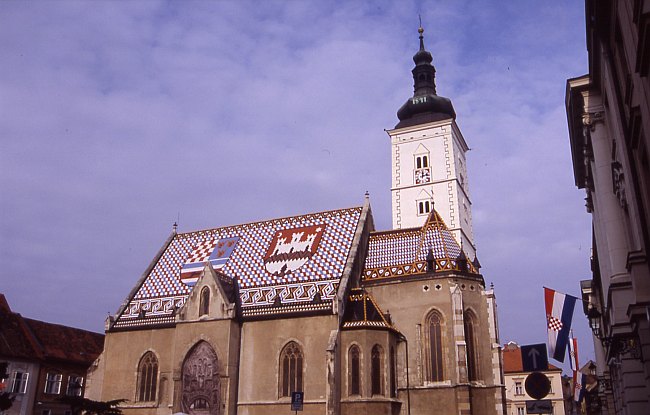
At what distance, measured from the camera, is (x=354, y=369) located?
31922 millimetres

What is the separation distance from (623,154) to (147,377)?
105 feet

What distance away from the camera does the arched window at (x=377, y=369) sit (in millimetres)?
31500

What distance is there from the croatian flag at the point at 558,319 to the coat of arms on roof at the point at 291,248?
18772mm

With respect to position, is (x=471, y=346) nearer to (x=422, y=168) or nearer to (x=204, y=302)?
(x=204, y=302)

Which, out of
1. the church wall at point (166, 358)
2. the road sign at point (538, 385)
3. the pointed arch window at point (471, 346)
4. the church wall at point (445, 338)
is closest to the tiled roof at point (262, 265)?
the church wall at point (166, 358)

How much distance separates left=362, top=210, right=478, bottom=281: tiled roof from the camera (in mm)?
34938

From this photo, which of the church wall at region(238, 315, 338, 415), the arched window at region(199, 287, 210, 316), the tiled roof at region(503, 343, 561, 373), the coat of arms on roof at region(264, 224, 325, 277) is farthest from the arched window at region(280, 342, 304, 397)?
the tiled roof at region(503, 343, 561, 373)

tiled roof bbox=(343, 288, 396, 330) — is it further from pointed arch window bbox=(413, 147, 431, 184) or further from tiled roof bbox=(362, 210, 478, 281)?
pointed arch window bbox=(413, 147, 431, 184)

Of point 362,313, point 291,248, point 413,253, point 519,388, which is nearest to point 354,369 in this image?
point 362,313

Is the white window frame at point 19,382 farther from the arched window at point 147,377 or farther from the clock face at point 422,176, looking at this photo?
the clock face at point 422,176

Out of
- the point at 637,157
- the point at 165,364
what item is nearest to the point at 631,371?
the point at 637,157

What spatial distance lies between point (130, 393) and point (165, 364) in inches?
118

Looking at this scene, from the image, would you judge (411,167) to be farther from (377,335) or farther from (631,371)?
(631,371)

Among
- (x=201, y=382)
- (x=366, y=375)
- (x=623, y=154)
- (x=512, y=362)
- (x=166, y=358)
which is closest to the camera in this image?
(x=623, y=154)
